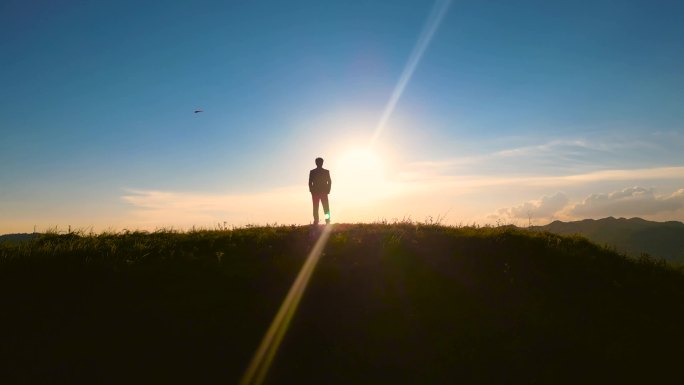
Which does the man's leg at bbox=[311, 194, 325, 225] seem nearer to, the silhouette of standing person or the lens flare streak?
the silhouette of standing person

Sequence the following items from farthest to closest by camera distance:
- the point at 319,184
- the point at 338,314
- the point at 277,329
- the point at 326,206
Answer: the point at 326,206
the point at 319,184
the point at 338,314
the point at 277,329

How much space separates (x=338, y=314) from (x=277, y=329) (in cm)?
163

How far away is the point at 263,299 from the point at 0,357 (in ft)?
17.6

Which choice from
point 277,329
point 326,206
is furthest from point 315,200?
point 277,329

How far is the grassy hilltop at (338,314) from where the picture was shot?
8.61 m

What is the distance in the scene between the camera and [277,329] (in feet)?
31.7

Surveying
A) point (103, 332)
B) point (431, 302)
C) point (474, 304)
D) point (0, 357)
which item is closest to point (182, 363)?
point (103, 332)

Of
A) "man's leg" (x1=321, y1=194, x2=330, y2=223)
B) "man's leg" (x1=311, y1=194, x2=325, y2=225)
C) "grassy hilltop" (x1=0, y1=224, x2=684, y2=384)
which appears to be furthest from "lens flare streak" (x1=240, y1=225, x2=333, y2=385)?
"man's leg" (x1=321, y1=194, x2=330, y2=223)

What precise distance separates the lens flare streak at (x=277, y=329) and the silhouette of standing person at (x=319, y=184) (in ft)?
17.7

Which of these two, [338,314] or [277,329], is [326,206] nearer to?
[338,314]

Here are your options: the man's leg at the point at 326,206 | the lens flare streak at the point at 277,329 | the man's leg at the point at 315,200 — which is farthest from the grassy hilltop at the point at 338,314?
the man's leg at the point at 326,206

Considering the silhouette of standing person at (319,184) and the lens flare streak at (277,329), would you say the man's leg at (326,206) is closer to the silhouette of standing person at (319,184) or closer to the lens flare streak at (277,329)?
the silhouette of standing person at (319,184)

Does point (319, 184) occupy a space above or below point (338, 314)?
above

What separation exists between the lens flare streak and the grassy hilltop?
176 mm
